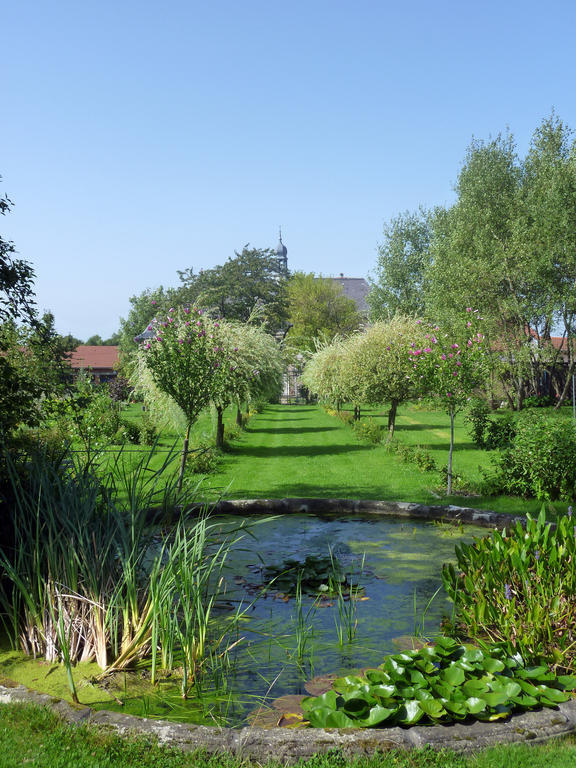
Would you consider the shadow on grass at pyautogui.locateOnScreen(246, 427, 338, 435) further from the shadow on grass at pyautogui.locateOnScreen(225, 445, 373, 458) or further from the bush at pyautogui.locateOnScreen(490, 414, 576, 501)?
the bush at pyautogui.locateOnScreen(490, 414, 576, 501)

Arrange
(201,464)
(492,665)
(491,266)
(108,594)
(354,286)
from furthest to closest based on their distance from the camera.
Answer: (354,286) → (491,266) → (201,464) → (108,594) → (492,665)

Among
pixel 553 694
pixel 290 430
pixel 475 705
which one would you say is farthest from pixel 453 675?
pixel 290 430

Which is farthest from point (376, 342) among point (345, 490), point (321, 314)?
point (321, 314)

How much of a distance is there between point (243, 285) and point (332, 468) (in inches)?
1733

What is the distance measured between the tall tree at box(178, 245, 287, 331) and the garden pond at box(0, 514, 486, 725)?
49.9 meters

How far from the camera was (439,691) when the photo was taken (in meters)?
4.06

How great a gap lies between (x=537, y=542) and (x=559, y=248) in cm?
2865

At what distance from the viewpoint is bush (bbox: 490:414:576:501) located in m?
11.3

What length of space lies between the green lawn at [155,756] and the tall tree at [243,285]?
54.6m

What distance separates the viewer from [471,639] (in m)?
5.54

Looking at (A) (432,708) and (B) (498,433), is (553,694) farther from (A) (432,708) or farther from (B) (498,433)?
(B) (498,433)

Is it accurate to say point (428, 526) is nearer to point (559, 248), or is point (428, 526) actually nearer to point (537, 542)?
point (537, 542)

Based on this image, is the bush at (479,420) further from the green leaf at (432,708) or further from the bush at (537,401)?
the green leaf at (432,708)

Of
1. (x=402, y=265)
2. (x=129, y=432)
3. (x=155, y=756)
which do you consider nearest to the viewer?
(x=155, y=756)
